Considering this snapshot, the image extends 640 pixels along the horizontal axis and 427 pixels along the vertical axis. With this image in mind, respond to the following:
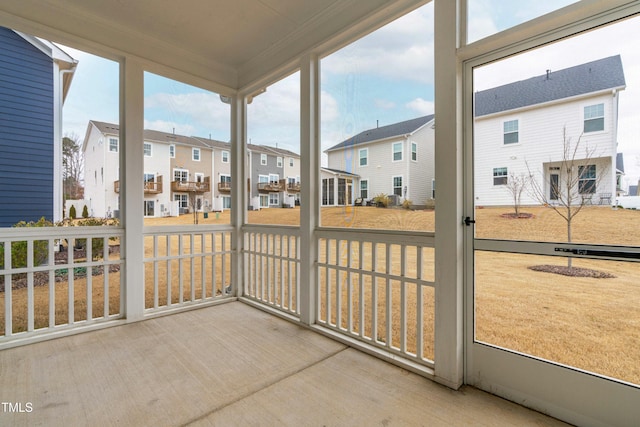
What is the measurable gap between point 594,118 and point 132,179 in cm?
374

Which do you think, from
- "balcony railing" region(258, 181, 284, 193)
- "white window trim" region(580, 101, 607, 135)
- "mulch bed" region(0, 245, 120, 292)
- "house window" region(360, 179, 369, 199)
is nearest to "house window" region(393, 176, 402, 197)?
"house window" region(360, 179, 369, 199)

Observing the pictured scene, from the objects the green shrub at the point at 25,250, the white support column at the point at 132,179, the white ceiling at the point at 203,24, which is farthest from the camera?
the white support column at the point at 132,179

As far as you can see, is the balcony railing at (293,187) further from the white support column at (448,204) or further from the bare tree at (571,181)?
the bare tree at (571,181)

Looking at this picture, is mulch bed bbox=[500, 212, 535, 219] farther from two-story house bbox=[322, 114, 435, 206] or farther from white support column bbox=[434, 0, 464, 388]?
two-story house bbox=[322, 114, 435, 206]

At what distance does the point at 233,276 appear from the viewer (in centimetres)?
384

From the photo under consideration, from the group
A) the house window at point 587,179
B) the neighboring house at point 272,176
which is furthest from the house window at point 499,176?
the neighboring house at point 272,176

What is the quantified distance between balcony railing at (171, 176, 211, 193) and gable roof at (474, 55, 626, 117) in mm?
3042

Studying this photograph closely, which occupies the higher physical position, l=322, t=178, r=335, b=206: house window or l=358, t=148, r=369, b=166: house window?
l=358, t=148, r=369, b=166: house window

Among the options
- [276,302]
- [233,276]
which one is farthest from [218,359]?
[233,276]

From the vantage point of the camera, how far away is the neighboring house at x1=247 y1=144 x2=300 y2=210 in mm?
3189

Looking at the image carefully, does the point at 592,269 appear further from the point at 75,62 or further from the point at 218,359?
the point at 75,62

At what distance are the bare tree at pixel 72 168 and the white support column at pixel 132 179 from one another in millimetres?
358

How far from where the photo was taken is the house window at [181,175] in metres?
3.40

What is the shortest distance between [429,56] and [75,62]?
3.32m
